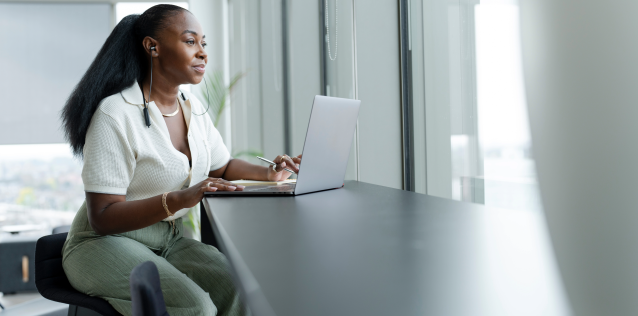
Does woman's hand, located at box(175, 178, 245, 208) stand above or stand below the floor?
above

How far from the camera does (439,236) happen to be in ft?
2.14

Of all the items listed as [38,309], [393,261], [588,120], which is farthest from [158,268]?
[38,309]

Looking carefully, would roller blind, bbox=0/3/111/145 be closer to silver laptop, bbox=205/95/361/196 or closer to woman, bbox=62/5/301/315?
woman, bbox=62/5/301/315

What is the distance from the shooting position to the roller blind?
17.2 ft

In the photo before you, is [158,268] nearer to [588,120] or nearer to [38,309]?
[588,120]

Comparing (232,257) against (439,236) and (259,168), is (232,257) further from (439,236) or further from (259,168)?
(259,168)

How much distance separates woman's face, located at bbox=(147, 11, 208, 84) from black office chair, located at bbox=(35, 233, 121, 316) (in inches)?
22.4

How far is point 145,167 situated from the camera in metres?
1.28

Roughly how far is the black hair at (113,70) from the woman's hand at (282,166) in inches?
19.5

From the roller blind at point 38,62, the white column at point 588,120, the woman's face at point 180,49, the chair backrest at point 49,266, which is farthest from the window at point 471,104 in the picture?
the roller blind at point 38,62

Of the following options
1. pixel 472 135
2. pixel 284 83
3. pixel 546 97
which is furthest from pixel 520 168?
pixel 284 83

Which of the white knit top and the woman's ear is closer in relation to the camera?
the white knit top

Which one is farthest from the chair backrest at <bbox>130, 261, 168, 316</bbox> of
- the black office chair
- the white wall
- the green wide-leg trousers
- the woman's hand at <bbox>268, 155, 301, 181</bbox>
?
the white wall

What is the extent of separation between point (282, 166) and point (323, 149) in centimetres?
28
